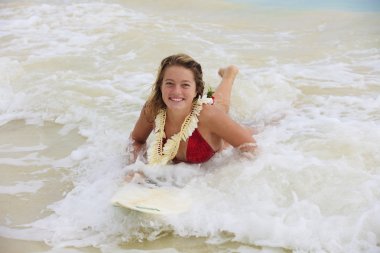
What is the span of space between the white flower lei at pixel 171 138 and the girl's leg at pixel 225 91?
33.4 inches

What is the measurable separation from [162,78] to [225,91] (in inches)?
50.5

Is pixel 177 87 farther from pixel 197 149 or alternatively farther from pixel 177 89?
pixel 197 149

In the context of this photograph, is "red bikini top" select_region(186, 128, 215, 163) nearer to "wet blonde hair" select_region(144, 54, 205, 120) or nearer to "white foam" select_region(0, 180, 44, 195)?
"wet blonde hair" select_region(144, 54, 205, 120)

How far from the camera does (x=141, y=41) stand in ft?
26.2

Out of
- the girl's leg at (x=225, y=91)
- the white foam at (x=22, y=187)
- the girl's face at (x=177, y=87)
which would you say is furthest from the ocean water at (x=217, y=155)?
the girl's face at (x=177, y=87)

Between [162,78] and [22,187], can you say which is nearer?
[162,78]

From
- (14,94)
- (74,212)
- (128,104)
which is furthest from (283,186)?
(14,94)

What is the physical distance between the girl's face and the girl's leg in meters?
0.98

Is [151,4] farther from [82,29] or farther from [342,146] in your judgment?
[342,146]

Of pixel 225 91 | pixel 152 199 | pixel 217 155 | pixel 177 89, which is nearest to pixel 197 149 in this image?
pixel 217 155

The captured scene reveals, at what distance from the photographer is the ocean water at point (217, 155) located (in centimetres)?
277

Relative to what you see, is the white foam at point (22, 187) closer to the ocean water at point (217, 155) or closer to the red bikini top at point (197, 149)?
the ocean water at point (217, 155)

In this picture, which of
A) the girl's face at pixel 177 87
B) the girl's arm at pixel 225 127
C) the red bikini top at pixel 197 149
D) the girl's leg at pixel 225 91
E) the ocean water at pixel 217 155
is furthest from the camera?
the girl's leg at pixel 225 91

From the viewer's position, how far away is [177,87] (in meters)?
3.23
